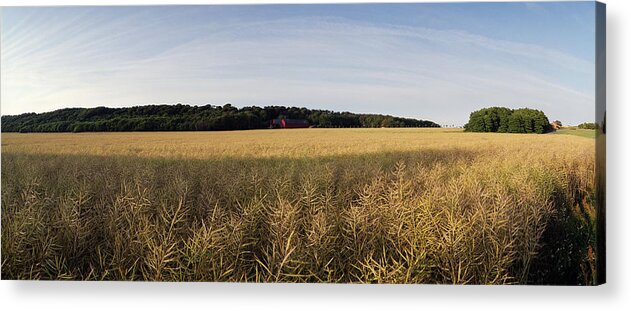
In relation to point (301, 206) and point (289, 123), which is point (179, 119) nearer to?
point (289, 123)

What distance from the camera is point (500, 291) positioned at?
133 inches

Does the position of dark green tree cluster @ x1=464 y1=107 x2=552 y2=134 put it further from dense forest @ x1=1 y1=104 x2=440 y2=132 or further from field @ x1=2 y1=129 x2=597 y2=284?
dense forest @ x1=1 y1=104 x2=440 y2=132

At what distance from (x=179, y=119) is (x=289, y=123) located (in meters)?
0.85

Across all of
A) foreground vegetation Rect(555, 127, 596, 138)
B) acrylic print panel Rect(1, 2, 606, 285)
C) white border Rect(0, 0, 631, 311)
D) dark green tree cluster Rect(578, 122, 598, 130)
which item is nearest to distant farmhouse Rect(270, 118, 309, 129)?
acrylic print panel Rect(1, 2, 606, 285)

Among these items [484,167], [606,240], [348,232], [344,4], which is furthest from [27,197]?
[606,240]

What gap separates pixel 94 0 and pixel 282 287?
8.53 feet

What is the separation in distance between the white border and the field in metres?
0.10

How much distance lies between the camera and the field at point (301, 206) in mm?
3338

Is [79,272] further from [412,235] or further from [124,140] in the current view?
[412,235]

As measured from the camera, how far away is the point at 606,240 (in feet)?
11.3

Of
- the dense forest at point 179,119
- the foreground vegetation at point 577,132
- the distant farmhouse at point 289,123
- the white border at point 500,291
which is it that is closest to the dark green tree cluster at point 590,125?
the foreground vegetation at point 577,132

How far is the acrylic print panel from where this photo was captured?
11.1 ft

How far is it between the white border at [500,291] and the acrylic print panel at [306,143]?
4.2 inches

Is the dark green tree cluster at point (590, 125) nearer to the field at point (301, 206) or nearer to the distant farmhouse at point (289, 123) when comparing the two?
the field at point (301, 206)
